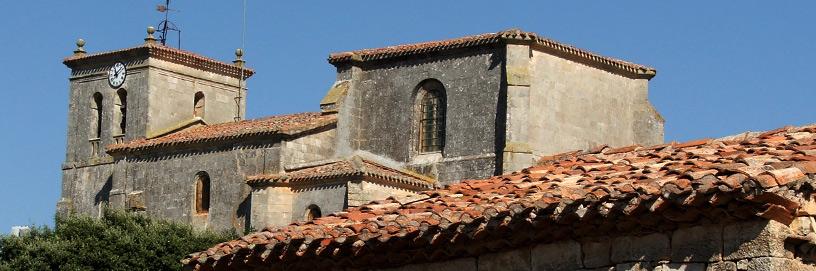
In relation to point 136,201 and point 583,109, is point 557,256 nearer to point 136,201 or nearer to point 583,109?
point 583,109

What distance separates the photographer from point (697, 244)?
1045 centimetres

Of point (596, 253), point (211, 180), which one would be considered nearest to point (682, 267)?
point (596, 253)

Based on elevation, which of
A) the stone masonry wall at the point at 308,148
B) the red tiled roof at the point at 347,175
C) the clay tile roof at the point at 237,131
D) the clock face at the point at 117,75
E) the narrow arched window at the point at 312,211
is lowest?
the narrow arched window at the point at 312,211

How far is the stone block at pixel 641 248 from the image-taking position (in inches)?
422

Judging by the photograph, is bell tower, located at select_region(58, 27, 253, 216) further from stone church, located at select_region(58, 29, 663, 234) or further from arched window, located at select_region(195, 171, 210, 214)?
arched window, located at select_region(195, 171, 210, 214)

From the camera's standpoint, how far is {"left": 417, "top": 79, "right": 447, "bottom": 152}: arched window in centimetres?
4469

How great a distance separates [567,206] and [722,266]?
1.17 meters

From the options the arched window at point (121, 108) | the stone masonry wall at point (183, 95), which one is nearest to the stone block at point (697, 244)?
the stone masonry wall at point (183, 95)

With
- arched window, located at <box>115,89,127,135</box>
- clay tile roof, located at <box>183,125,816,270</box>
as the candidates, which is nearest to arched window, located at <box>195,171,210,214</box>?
arched window, located at <box>115,89,127,135</box>

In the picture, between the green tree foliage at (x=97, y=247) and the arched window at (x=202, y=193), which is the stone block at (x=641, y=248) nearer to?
the green tree foliage at (x=97, y=247)

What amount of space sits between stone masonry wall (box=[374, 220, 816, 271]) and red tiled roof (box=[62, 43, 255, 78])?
→ 42116 mm

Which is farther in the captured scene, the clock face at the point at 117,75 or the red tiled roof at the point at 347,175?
the clock face at the point at 117,75

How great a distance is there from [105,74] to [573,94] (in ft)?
55.2

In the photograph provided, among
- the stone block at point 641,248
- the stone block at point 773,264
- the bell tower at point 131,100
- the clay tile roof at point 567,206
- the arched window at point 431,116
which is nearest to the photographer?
the stone block at point 773,264
